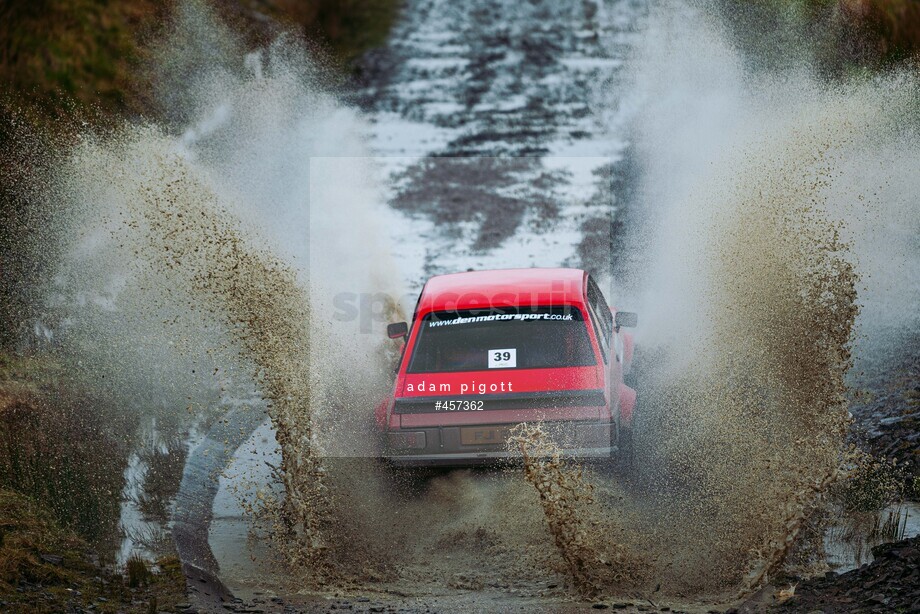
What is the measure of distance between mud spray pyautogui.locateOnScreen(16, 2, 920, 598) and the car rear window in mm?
661

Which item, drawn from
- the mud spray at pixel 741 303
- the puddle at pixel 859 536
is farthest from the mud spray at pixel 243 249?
the puddle at pixel 859 536

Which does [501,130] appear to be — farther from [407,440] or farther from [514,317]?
[407,440]

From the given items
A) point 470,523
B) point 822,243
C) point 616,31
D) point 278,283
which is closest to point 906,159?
point 822,243

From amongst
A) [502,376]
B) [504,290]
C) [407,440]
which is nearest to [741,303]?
[504,290]

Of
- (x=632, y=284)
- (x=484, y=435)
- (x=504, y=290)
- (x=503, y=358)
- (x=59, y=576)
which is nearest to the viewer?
(x=59, y=576)

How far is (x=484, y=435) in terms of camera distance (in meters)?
6.89

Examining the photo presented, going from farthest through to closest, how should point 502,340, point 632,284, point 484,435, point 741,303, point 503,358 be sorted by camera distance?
point 632,284 < point 741,303 < point 502,340 < point 503,358 < point 484,435

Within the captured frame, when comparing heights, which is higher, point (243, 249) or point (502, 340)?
point (502, 340)

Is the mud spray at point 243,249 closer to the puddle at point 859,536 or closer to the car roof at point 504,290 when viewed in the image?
the car roof at point 504,290

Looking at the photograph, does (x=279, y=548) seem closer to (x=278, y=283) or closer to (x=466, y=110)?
(x=278, y=283)

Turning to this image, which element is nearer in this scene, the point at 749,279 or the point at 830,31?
the point at 749,279

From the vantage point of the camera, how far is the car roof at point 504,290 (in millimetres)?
7531

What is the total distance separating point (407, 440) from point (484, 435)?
0.52 meters

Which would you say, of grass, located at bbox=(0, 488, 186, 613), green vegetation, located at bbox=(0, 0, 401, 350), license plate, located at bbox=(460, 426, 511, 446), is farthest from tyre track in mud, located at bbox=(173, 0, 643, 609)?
grass, located at bbox=(0, 488, 186, 613)
